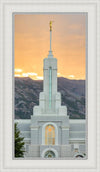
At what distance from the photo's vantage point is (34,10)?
4250mm

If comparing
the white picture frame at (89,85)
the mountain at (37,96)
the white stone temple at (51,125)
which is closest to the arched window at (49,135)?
the white stone temple at (51,125)

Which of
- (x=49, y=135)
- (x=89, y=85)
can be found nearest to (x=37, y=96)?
(x=49, y=135)

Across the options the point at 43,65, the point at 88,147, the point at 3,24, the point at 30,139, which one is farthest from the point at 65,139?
the point at 3,24

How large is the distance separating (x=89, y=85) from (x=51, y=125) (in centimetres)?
311

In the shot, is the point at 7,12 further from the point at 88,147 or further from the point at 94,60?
the point at 88,147

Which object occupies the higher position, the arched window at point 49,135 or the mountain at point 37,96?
the mountain at point 37,96

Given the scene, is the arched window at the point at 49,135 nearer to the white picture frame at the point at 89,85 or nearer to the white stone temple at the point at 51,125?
the white stone temple at the point at 51,125

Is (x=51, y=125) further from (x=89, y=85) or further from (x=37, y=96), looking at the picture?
(x=89, y=85)

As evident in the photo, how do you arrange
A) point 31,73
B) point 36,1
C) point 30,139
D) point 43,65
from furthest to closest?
point 30,139 → point 43,65 → point 31,73 → point 36,1

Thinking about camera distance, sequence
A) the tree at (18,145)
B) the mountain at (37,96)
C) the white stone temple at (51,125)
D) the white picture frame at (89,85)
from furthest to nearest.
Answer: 1. the white stone temple at (51,125)
2. the mountain at (37,96)
3. the tree at (18,145)
4. the white picture frame at (89,85)

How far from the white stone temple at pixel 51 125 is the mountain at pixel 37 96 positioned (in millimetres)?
114

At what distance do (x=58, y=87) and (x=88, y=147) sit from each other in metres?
2.58

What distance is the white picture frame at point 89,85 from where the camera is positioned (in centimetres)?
420

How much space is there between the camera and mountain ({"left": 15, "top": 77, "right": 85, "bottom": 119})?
19.8ft
